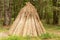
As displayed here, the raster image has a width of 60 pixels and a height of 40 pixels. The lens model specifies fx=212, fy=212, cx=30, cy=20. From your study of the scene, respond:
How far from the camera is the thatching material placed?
11.6m

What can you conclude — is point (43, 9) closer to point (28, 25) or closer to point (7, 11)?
point (7, 11)

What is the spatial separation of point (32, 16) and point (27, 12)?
0.37m

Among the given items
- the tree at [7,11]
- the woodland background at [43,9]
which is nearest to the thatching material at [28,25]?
the woodland background at [43,9]

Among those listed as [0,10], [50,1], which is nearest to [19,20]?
[50,1]

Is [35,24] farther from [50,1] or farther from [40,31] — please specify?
[50,1]

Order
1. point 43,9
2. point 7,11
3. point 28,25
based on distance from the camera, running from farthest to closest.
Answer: point 43,9 < point 7,11 < point 28,25

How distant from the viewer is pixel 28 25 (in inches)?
462

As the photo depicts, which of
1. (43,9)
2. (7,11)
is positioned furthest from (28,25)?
(43,9)

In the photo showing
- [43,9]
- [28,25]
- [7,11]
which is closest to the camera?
[28,25]

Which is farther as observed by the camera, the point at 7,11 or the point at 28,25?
the point at 7,11

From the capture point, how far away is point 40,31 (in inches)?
471

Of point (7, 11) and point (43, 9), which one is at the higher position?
point (7, 11)

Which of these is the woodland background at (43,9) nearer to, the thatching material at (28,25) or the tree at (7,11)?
the tree at (7,11)

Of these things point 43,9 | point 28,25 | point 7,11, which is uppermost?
point 28,25
